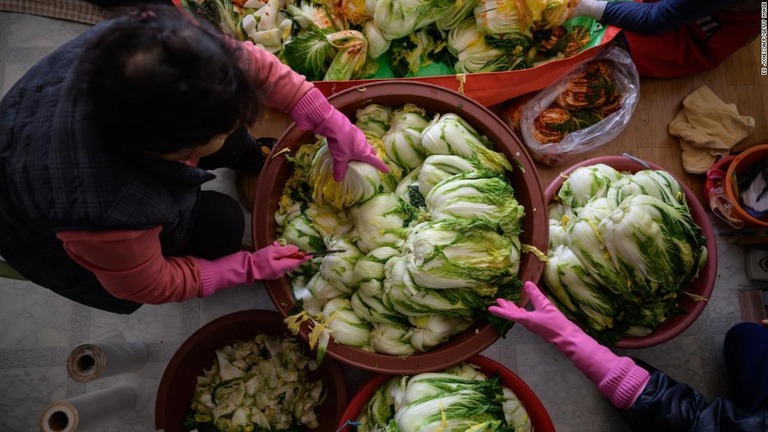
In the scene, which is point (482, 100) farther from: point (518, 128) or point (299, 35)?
point (299, 35)

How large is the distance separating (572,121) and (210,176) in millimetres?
1418

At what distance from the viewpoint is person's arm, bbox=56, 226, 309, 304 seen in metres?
1.06

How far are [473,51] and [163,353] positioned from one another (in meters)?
1.68

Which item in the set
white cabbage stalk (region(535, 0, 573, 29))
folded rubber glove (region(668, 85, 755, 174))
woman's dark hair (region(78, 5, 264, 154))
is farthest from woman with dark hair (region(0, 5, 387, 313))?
folded rubber glove (region(668, 85, 755, 174))

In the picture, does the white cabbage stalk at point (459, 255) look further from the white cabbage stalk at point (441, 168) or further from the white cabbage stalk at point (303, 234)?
the white cabbage stalk at point (303, 234)

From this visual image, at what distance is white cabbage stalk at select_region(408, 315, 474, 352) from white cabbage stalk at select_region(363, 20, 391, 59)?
104cm

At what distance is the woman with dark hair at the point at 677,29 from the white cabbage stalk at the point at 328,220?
1226mm

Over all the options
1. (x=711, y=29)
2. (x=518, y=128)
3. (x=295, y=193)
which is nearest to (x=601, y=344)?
(x=518, y=128)

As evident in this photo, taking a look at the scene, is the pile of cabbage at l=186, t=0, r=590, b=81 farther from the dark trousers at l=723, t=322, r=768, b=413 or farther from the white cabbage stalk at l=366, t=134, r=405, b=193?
the dark trousers at l=723, t=322, r=768, b=413

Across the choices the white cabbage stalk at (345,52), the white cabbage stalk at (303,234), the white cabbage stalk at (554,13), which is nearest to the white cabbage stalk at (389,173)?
the white cabbage stalk at (303,234)

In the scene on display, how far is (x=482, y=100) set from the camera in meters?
1.94

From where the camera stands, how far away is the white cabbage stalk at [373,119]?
167cm

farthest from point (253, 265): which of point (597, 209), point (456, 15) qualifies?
point (456, 15)

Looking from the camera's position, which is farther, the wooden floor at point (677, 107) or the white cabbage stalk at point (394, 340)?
the wooden floor at point (677, 107)
